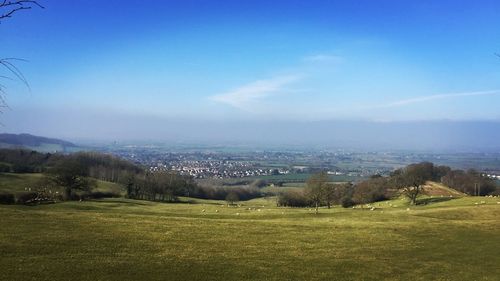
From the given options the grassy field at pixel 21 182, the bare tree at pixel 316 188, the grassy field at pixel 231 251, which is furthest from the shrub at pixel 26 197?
the bare tree at pixel 316 188

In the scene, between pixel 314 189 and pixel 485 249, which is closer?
pixel 485 249

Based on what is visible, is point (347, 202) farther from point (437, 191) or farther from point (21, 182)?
point (21, 182)

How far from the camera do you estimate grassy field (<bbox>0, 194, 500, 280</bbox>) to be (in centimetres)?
2191

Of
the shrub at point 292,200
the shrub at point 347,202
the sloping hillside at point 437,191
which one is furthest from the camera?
the shrub at point 292,200

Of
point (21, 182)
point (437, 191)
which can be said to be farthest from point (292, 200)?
point (21, 182)

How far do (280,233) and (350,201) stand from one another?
73.1 m

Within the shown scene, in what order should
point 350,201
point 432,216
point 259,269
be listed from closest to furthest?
point 259,269
point 432,216
point 350,201

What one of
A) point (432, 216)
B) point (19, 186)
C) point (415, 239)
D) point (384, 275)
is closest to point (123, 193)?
point (19, 186)

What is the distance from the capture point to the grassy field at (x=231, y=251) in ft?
71.9

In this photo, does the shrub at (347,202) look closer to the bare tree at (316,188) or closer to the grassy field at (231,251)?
the bare tree at (316,188)

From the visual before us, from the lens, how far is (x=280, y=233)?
115ft

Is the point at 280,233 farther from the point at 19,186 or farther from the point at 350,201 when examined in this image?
the point at 19,186

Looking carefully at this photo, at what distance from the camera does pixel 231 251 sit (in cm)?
2734

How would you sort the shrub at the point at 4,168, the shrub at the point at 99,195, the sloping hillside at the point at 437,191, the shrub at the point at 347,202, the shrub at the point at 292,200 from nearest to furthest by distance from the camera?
the shrub at the point at 99,195 → the shrub at the point at 347,202 → the sloping hillside at the point at 437,191 → the shrub at the point at 292,200 → the shrub at the point at 4,168
